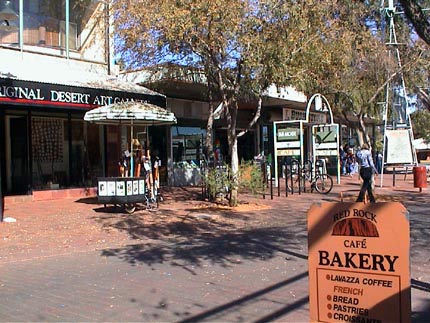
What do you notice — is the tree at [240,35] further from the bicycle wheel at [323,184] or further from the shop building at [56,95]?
the bicycle wheel at [323,184]

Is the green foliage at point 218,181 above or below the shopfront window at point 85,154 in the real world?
below

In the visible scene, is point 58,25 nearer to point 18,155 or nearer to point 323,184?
point 18,155

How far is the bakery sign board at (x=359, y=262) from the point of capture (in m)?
3.45

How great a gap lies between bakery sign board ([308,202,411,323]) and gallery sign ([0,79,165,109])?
→ 38.9ft

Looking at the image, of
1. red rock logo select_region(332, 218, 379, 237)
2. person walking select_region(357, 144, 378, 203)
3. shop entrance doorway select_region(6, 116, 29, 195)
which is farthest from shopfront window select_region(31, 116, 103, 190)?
red rock logo select_region(332, 218, 379, 237)

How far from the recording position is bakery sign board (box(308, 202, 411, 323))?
11.3 feet

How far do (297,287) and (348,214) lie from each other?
2.85m

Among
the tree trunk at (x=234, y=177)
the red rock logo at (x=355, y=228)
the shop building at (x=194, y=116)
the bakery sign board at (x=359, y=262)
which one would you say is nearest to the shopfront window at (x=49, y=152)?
the shop building at (x=194, y=116)

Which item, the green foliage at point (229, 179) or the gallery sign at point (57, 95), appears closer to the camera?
the gallery sign at point (57, 95)

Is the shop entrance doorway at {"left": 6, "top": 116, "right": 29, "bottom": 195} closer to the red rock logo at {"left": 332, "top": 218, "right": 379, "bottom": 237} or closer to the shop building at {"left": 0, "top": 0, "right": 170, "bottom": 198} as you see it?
the shop building at {"left": 0, "top": 0, "right": 170, "bottom": 198}

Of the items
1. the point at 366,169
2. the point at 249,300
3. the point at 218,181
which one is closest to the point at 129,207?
the point at 218,181

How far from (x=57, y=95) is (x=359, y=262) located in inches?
507

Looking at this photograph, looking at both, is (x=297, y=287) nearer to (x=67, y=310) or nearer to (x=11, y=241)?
(x=67, y=310)

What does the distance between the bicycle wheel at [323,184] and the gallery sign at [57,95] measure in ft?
23.2
